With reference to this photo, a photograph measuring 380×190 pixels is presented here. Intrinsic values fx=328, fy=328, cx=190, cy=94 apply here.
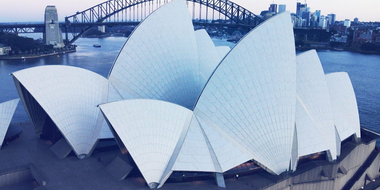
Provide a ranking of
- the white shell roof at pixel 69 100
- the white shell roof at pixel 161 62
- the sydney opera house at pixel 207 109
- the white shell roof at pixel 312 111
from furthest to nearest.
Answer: the white shell roof at pixel 161 62, the white shell roof at pixel 69 100, the white shell roof at pixel 312 111, the sydney opera house at pixel 207 109

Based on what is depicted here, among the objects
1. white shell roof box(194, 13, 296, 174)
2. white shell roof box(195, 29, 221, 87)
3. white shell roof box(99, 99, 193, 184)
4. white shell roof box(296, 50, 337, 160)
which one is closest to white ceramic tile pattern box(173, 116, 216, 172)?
white shell roof box(99, 99, 193, 184)

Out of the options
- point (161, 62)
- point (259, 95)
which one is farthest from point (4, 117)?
point (259, 95)

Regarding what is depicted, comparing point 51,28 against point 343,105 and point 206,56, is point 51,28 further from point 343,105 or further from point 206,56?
point 343,105

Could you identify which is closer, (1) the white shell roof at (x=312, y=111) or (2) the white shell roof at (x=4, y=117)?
(1) the white shell roof at (x=312, y=111)

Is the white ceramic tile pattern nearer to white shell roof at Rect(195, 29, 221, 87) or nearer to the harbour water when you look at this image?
white shell roof at Rect(195, 29, 221, 87)

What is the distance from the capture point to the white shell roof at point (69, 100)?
17.5 meters

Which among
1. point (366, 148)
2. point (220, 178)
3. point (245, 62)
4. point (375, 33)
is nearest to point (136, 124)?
point (220, 178)

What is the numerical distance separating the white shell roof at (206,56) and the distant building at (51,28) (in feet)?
198

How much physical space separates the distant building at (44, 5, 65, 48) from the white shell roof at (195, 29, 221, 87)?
198 feet

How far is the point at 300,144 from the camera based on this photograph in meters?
16.8

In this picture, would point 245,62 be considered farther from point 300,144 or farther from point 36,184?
point 36,184

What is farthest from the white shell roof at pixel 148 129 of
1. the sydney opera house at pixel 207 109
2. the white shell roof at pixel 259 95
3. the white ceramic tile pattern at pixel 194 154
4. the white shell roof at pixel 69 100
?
the white shell roof at pixel 69 100

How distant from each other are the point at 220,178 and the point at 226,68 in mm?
5218

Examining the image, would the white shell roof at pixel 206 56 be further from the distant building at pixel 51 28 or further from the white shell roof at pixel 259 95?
the distant building at pixel 51 28
